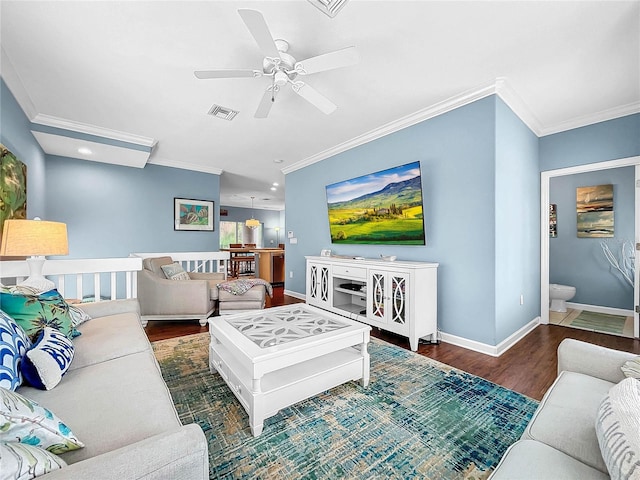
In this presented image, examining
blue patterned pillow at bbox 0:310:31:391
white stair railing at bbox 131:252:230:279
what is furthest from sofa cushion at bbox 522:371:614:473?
white stair railing at bbox 131:252:230:279

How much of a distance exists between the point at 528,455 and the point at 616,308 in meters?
4.58

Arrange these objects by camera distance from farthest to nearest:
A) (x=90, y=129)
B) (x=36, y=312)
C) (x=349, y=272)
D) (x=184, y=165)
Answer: (x=184, y=165)
(x=90, y=129)
(x=349, y=272)
(x=36, y=312)

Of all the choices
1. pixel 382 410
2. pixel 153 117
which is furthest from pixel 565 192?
pixel 153 117

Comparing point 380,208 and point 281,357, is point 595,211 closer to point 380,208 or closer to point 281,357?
point 380,208

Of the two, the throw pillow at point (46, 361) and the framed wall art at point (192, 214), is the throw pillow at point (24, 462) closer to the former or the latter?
the throw pillow at point (46, 361)

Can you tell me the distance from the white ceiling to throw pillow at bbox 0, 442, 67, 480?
84.2 inches

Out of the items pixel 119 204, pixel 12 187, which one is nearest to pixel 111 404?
pixel 12 187

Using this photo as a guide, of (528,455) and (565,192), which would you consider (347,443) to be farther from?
(565,192)

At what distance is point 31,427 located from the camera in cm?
70

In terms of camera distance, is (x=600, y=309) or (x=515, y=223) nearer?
(x=515, y=223)

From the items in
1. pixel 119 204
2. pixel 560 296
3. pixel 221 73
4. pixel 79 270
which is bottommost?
pixel 560 296

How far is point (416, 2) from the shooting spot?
1653 mm

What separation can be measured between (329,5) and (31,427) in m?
2.12

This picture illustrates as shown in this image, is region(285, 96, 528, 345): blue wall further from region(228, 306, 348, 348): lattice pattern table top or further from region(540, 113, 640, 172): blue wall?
region(228, 306, 348, 348): lattice pattern table top
